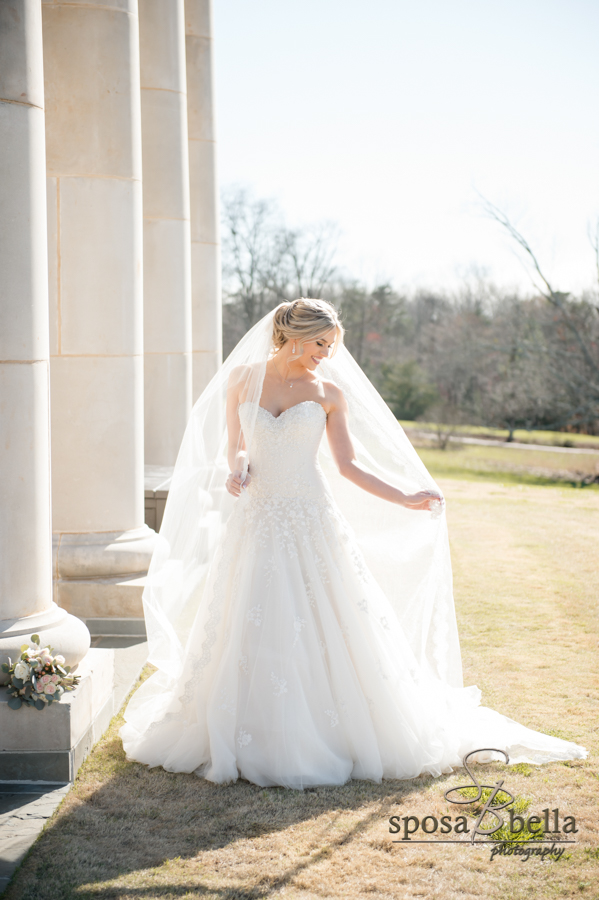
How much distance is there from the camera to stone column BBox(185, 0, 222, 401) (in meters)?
11.6

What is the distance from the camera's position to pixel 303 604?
4.27m

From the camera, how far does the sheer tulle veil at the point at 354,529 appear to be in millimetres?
4754

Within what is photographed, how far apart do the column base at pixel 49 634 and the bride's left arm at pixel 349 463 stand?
177 centimetres

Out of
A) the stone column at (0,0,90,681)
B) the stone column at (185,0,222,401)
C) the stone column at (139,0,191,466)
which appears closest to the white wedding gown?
the stone column at (0,0,90,681)

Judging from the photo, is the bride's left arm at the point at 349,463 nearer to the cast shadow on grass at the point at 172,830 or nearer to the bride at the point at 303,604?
the bride at the point at 303,604

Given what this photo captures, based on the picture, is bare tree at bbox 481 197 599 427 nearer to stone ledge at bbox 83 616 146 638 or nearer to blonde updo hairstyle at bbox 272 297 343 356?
stone ledge at bbox 83 616 146 638

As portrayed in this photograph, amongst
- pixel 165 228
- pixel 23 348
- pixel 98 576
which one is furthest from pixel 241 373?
pixel 165 228

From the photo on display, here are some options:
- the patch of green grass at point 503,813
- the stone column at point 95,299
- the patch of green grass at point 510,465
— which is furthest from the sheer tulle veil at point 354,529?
the patch of green grass at point 510,465

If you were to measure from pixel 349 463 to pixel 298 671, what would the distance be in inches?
49.3

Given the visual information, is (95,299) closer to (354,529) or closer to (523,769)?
(354,529)

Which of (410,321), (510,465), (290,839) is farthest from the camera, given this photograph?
(410,321)

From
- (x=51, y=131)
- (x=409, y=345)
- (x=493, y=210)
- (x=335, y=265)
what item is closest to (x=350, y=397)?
(x=51, y=131)

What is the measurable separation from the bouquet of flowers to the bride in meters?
0.65

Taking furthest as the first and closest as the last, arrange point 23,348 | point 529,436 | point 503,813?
1. point 529,436
2. point 23,348
3. point 503,813
